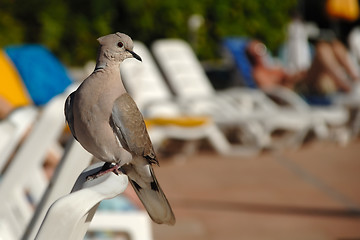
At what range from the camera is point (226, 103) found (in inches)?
327

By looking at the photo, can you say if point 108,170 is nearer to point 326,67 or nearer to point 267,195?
point 267,195

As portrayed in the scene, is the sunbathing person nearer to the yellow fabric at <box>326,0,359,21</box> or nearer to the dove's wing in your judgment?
the yellow fabric at <box>326,0,359,21</box>

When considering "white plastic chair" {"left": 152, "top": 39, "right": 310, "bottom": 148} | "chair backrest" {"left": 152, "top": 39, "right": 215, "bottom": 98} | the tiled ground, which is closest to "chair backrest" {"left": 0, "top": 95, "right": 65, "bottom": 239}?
the tiled ground

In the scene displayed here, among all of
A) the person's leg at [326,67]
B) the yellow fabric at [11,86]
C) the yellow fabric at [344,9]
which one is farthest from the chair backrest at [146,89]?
the yellow fabric at [344,9]

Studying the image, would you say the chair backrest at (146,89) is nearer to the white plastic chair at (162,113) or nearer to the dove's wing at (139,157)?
the white plastic chair at (162,113)

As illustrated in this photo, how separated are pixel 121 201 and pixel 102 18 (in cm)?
925

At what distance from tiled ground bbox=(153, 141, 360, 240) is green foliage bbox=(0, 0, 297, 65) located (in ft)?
17.1

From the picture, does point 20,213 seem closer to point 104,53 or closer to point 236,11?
point 104,53

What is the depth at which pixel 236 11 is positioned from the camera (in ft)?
42.7

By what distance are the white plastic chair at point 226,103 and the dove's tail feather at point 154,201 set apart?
642 centimetres

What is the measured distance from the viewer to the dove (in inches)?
38.8

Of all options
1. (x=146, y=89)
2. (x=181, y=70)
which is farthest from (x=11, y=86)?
(x=181, y=70)

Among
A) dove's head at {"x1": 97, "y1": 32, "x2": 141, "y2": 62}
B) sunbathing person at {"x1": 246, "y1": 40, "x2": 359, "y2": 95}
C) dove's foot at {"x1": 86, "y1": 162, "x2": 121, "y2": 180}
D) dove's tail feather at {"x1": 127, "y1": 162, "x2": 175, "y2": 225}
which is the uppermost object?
dove's head at {"x1": 97, "y1": 32, "x2": 141, "y2": 62}

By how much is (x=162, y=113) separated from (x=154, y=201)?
671 centimetres
